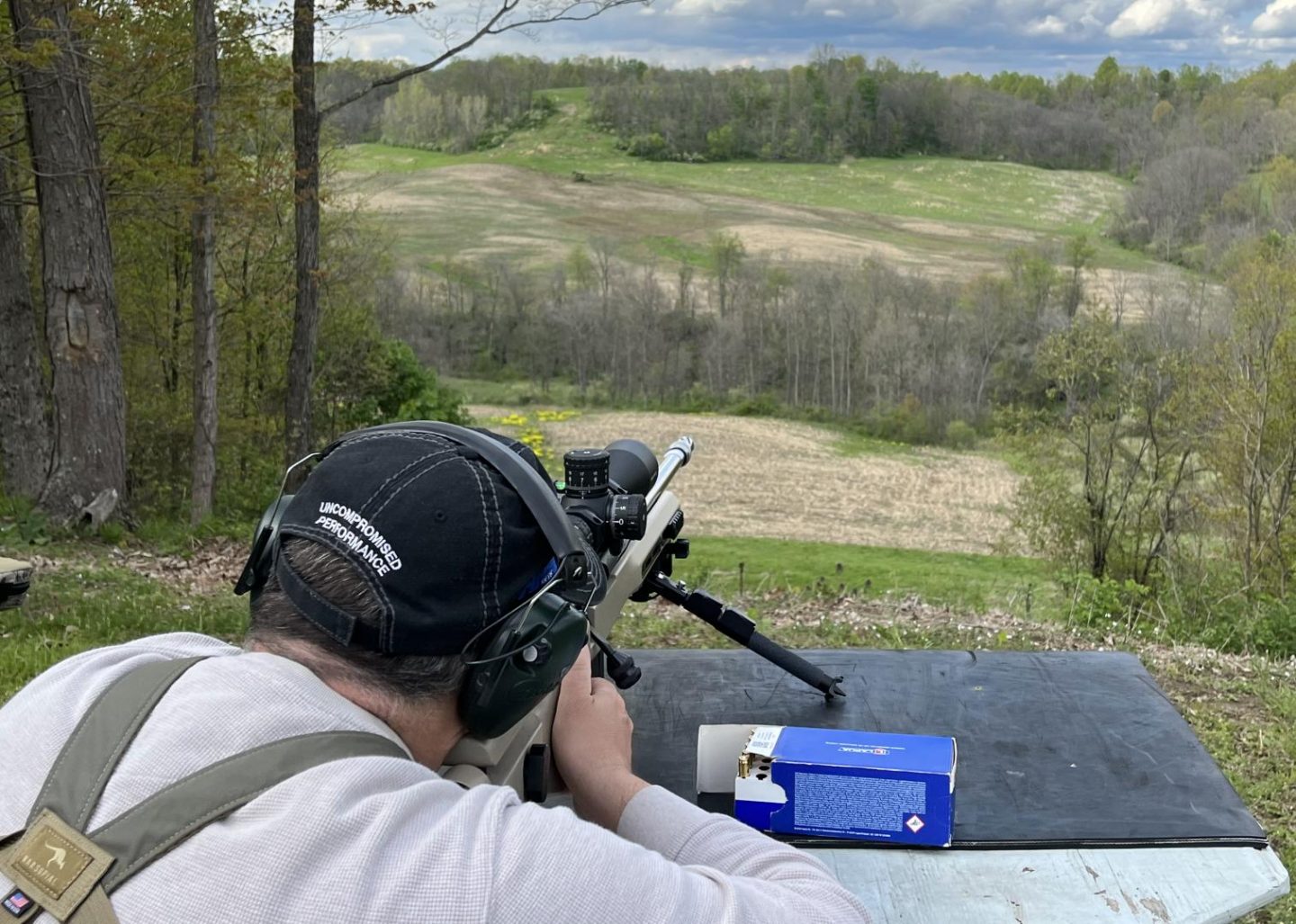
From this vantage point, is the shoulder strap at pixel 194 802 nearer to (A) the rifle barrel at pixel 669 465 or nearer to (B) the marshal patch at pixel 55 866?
(B) the marshal patch at pixel 55 866

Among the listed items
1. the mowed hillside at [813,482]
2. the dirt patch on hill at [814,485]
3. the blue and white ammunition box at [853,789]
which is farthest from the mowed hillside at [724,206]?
the blue and white ammunition box at [853,789]

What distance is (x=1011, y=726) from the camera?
112 inches

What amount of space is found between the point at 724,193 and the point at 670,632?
9353 centimetres

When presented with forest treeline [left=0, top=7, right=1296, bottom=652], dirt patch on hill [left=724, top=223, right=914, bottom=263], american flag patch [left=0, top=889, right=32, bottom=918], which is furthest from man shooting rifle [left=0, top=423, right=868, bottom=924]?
dirt patch on hill [left=724, top=223, right=914, bottom=263]

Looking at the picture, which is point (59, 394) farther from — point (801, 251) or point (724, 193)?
point (724, 193)

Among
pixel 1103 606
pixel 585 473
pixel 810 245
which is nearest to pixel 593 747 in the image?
pixel 585 473

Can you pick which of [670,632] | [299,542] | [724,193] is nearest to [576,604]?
[299,542]

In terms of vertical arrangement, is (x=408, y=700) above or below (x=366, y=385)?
above

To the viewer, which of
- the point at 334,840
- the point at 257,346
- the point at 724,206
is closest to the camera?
the point at 334,840

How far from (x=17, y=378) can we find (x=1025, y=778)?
11367 millimetres

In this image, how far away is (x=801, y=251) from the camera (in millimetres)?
78375

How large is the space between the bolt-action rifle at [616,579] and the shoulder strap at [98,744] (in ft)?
1.53

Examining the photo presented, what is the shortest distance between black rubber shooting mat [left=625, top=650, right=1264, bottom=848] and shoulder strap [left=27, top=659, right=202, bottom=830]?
4.46ft

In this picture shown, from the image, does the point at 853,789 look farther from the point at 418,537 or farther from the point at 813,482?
the point at 813,482
